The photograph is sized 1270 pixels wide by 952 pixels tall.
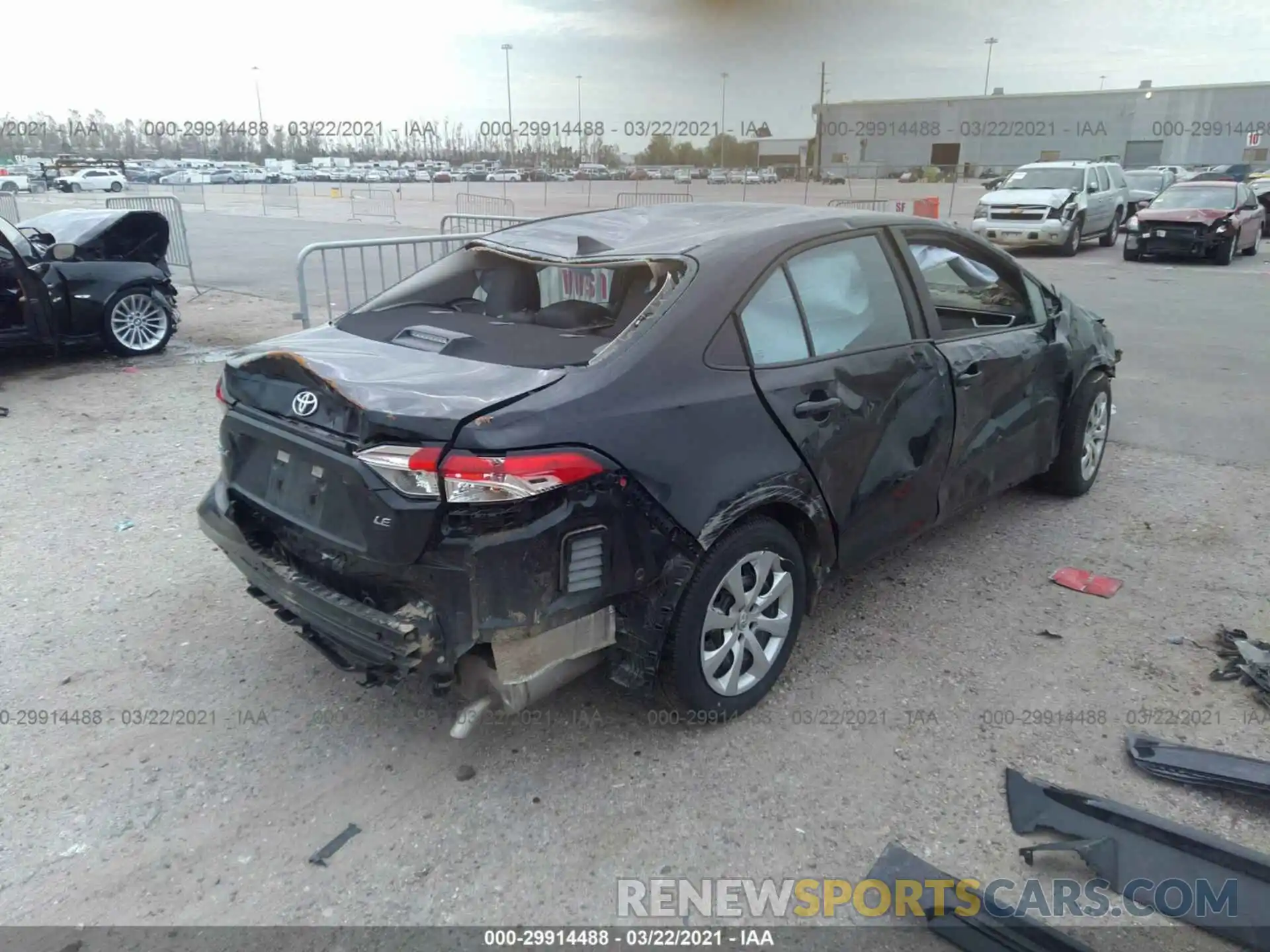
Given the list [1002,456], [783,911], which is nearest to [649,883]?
[783,911]

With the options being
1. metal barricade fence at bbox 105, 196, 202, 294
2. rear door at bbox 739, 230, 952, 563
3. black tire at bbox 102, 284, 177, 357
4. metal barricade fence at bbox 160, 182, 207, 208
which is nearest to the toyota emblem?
rear door at bbox 739, 230, 952, 563

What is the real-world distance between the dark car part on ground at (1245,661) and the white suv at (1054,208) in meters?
16.3

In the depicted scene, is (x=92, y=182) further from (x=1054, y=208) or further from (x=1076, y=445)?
(x=1076, y=445)

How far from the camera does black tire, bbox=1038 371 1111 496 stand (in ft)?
16.1

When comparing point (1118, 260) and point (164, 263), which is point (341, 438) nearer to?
point (164, 263)

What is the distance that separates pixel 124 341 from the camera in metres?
8.68

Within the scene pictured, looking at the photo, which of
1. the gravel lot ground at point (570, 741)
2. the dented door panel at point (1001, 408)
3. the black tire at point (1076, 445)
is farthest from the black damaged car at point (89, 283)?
the black tire at point (1076, 445)

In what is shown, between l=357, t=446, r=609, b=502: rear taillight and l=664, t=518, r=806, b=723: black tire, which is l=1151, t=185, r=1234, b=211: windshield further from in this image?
l=357, t=446, r=609, b=502: rear taillight

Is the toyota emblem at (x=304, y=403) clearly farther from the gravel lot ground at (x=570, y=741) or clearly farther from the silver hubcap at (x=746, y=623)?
the silver hubcap at (x=746, y=623)

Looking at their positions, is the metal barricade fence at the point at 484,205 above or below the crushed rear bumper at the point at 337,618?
above

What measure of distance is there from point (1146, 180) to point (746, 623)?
32.1 m

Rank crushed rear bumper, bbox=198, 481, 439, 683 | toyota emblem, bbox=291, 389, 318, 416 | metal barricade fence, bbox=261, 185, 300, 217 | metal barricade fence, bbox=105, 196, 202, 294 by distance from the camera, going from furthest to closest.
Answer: metal barricade fence, bbox=261, 185, 300, 217 < metal barricade fence, bbox=105, 196, 202, 294 < toyota emblem, bbox=291, 389, 318, 416 < crushed rear bumper, bbox=198, 481, 439, 683

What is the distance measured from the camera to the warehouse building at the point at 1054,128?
201 ft

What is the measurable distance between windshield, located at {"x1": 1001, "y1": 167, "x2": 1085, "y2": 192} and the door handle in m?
18.9
